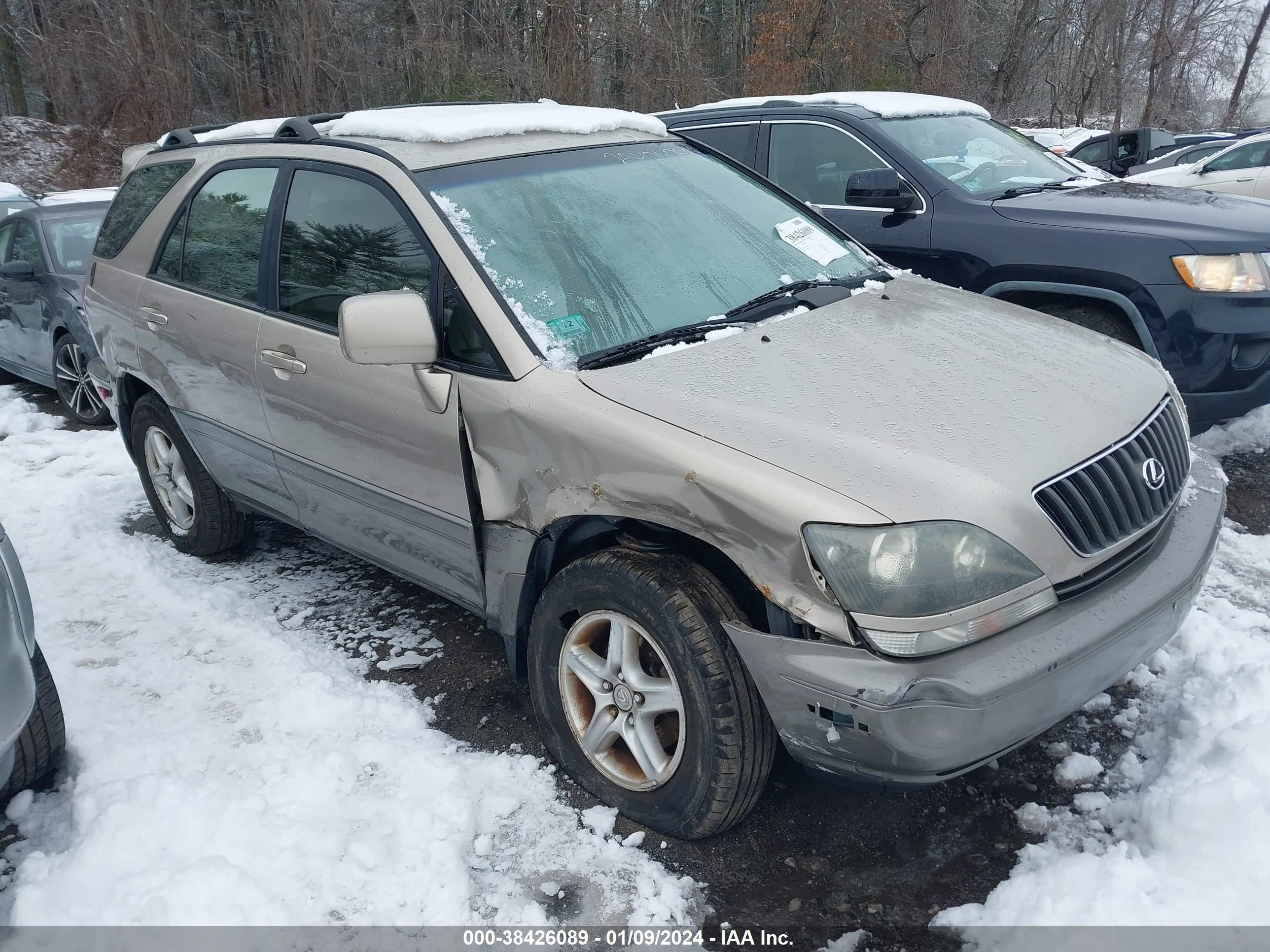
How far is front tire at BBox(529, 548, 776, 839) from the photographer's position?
92.1 inches

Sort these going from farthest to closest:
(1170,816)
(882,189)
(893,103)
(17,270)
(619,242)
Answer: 1. (17,270)
2. (893,103)
3. (882,189)
4. (619,242)
5. (1170,816)

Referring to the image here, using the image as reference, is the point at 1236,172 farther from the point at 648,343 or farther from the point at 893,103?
the point at 648,343

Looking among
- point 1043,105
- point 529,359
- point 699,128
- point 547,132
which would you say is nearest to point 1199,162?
point 699,128

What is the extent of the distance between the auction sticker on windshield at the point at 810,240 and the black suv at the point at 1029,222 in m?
1.64

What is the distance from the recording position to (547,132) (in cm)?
345

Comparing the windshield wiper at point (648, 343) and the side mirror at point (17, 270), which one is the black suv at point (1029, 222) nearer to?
the windshield wiper at point (648, 343)

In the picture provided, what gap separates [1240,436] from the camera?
517 cm

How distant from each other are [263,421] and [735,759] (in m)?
2.26

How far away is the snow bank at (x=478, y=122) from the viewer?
328 cm

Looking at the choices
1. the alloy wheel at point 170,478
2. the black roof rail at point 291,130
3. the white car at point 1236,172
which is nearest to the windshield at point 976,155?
the black roof rail at point 291,130

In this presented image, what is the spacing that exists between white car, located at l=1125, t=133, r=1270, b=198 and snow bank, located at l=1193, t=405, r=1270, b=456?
8.78 meters

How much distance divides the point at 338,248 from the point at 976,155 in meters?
3.93

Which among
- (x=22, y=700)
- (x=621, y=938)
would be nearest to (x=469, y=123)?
(x=22, y=700)

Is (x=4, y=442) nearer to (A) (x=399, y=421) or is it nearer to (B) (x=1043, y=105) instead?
(A) (x=399, y=421)
